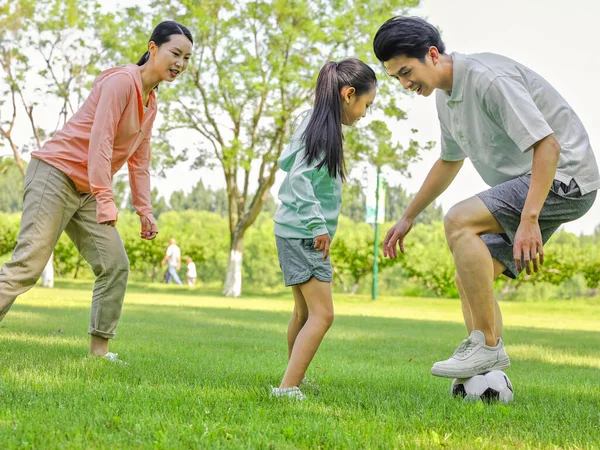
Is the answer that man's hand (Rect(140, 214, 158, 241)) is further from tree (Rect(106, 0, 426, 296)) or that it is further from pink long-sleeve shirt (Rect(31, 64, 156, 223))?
tree (Rect(106, 0, 426, 296))

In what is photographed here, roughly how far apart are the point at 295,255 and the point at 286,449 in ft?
4.65

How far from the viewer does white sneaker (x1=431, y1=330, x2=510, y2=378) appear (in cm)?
379

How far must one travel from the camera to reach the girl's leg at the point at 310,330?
3.81 meters

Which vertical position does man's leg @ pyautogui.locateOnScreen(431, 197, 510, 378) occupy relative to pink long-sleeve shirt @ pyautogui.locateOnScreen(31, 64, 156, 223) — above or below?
below

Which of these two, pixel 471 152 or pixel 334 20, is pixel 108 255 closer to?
pixel 471 152

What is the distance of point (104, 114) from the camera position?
471 centimetres

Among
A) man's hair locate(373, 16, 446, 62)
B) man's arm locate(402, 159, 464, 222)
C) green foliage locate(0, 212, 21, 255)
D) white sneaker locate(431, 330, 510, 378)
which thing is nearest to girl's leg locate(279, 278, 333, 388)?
white sneaker locate(431, 330, 510, 378)

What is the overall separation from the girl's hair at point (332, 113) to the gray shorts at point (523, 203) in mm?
792

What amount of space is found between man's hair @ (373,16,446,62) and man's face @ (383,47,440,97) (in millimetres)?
24

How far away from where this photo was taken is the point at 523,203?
12.5 feet

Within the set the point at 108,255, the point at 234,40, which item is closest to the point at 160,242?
the point at 234,40

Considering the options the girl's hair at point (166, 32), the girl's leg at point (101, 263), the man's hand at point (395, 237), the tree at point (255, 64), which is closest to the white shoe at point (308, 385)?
the man's hand at point (395, 237)

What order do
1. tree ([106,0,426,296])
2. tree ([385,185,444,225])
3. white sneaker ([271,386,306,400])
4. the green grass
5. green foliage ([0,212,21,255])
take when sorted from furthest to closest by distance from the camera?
tree ([385,185,444,225]) → green foliage ([0,212,21,255]) → tree ([106,0,426,296]) → white sneaker ([271,386,306,400]) → the green grass

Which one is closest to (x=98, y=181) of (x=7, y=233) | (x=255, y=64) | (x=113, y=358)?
(x=113, y=358)
